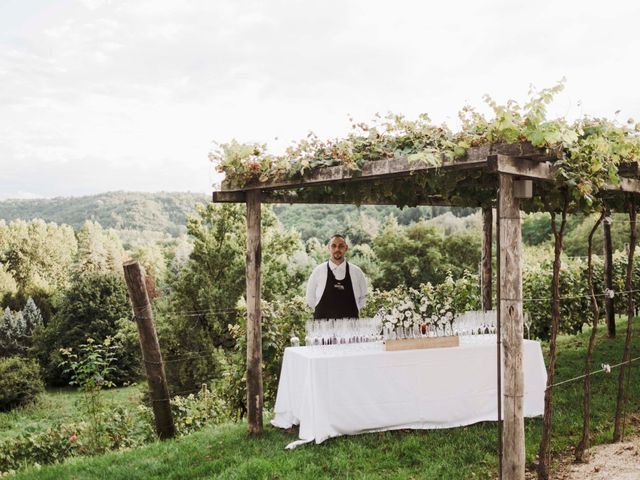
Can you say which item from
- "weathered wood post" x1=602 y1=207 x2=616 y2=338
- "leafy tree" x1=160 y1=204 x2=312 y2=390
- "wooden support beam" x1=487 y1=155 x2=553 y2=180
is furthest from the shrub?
"leafy tree" x1=160 y1=204 x2=312 y2=390

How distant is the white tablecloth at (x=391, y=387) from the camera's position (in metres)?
5.64

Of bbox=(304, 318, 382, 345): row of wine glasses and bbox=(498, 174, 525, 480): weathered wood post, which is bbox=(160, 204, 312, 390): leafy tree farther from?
bbox=(498, 174, 525, 480): weathered wood post

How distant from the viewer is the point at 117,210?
52.0m

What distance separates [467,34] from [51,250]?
1213 inches

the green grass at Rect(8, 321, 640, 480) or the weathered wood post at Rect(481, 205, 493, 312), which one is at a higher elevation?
the weathered wood post at Rect(481, 205, 493, 312)

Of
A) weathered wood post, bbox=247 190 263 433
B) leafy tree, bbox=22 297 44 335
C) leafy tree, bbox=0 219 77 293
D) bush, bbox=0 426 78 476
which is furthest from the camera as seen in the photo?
leafy tree, bbox=0 219 77 293

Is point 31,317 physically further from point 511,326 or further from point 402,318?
point 511,326

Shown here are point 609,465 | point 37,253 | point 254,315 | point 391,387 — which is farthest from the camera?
point 37,253

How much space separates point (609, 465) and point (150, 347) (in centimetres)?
414

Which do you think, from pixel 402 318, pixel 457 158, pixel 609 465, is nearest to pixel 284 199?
pixel 402 318

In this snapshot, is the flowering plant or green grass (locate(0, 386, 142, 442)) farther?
green grass (locate(0, 386, 142, 442))

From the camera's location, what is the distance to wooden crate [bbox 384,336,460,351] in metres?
5.87

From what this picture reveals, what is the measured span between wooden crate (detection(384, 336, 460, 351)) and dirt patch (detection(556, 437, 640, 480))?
1.38 m

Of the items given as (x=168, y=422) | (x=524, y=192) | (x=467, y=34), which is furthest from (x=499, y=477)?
(x=467, y=34)
